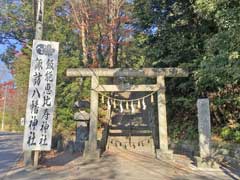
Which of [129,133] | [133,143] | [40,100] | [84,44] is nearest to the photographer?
[40,100]

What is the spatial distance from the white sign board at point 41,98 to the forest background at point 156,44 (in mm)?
2599

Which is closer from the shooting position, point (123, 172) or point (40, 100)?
point (123, 172)

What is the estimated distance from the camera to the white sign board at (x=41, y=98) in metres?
7.96

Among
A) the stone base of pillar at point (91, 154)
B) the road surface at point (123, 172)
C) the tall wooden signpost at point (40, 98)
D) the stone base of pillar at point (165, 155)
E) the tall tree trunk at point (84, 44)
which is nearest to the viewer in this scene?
the road surface at point (123, 172)

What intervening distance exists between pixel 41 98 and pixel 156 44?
5.98 metres

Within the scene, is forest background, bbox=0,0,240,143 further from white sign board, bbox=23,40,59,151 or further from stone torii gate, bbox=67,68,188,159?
white sign board, bbox=23,40,59,151

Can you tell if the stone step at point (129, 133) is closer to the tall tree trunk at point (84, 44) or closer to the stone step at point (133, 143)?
the stone step at point (133, 143)

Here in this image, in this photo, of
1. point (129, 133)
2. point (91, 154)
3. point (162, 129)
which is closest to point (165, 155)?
point (162, 129)

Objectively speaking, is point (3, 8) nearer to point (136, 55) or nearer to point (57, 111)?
point (57, 111)

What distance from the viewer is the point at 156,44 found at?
1214cm

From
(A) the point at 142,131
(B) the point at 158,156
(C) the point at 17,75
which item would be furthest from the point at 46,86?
(C) the point at 17,75

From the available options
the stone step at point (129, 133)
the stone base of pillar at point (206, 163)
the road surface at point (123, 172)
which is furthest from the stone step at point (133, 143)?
the stone base of pillar at point (206, 163)

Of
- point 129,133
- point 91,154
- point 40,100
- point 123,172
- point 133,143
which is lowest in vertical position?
point 123,172

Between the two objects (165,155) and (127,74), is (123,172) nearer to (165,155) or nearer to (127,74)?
(165,155)
